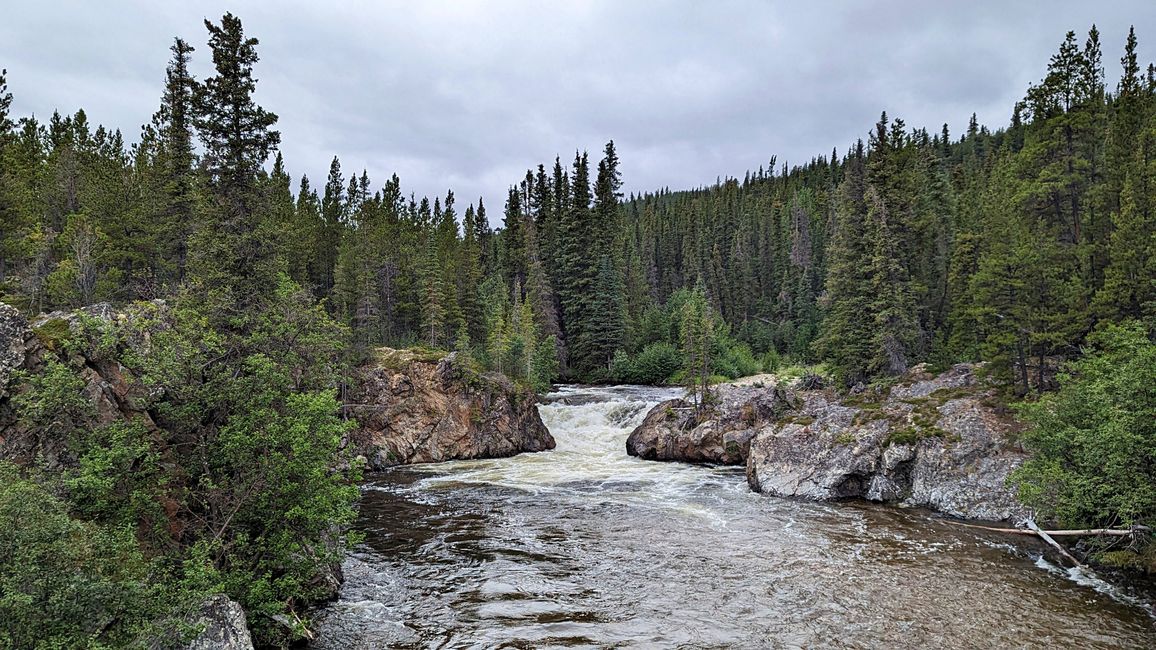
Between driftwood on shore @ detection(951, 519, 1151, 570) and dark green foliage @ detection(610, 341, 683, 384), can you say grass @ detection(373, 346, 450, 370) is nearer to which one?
dark green foliage @ detection(610, 341, 683, 384)

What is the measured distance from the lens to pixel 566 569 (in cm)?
1591

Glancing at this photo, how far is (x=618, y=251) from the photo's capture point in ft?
237

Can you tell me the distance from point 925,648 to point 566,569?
8.14m

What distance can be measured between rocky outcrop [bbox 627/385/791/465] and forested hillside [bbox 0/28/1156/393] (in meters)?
5.72

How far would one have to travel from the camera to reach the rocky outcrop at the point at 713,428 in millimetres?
30578

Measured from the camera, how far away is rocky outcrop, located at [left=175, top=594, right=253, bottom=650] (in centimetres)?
891

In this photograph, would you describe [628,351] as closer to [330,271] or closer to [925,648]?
[330,271]

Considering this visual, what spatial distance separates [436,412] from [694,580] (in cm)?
2194

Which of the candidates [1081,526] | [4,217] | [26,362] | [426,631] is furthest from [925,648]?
[4,217]

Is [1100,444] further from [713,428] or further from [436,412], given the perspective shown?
[436,412]

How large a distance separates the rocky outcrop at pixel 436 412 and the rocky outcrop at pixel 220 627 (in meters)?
22.2

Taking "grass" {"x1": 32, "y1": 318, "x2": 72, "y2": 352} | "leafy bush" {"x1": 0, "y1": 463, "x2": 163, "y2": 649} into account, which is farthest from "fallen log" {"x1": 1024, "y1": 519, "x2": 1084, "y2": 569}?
"grass" {"x1": 32, "y1": 318, "x2": 72, "y2": 352}

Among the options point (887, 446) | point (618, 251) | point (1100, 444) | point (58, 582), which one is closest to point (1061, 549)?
point (1100, 444)

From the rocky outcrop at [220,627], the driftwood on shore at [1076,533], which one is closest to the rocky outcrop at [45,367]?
the rocky outcrop at [220,627]
